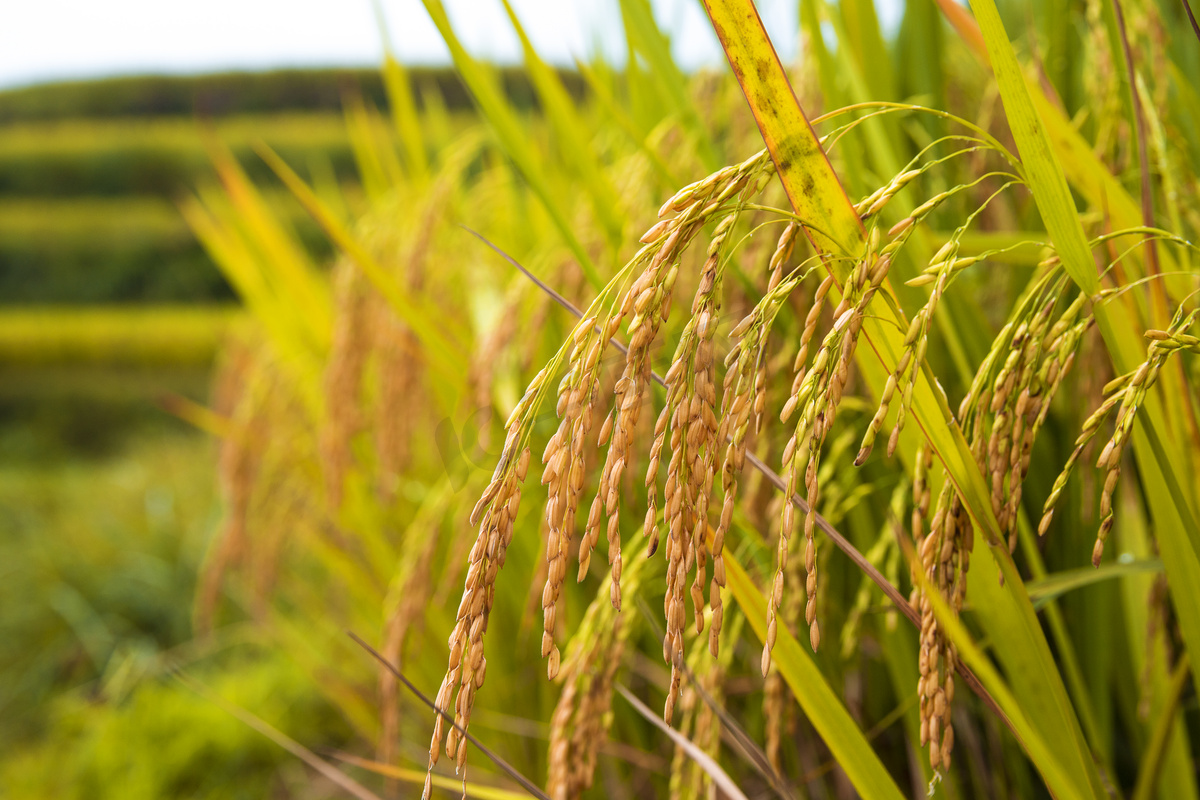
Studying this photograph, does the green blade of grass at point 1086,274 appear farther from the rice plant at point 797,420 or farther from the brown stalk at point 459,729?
the brown stalk at point 459,729

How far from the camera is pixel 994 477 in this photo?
1.39ft

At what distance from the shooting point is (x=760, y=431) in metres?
0.62

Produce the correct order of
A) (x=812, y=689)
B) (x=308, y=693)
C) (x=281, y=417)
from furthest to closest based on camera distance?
(x=308, y=693) → (x=281, y=417) → (x=812, y=689)

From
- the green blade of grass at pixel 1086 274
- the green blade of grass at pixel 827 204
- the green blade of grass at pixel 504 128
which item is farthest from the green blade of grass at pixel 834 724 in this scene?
the green blade of grass at pixel 504 128

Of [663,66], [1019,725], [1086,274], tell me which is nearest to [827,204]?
[1086,274]

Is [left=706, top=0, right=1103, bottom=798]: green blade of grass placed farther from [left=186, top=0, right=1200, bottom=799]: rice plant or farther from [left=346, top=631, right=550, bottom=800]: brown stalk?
[left=346, top=631, right=550, bottom=800]: brown stalk

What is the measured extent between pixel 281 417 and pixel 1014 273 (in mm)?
1240

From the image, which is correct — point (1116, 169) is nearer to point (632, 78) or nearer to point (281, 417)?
point (632, 78)

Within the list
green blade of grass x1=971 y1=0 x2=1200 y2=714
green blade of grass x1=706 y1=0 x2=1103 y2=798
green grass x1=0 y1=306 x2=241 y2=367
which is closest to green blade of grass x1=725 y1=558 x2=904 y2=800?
green blade of grass x1=706 y1=0 x2=1103 y2=798

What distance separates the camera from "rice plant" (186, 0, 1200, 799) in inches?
14.1

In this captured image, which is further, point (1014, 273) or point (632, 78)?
point (632, 78)

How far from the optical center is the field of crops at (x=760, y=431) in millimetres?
363

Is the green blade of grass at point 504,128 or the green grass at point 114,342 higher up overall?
the green grass at point 114,342

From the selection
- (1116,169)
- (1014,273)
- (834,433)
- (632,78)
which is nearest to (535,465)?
(834,433)
